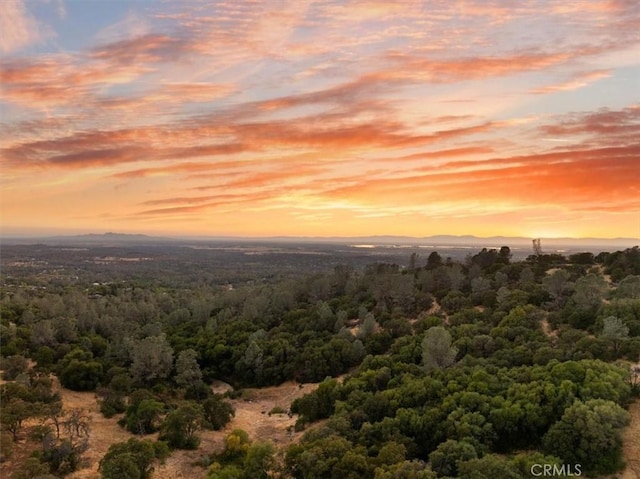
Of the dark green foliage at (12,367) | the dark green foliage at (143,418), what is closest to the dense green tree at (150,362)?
the dark green foliage at (143,418)

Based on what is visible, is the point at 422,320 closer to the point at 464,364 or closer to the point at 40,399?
the point at 464,364

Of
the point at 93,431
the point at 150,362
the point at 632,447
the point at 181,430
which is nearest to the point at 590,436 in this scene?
the point at 632,447

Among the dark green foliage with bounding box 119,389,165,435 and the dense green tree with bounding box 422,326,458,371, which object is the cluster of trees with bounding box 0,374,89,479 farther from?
the dense green tree with bounding box 422,326,458,371

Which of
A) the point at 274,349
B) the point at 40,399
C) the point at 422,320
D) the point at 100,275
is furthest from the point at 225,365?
the point at 100,275

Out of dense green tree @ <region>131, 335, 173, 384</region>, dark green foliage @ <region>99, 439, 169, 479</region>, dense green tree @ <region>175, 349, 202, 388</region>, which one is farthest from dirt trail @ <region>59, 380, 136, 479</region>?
dense green tree @ <region>175, 349, 202, 388</region>

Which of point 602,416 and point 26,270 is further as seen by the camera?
point 26,270

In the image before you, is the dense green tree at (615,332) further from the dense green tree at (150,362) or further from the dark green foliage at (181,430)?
the dense green tree at (150,362)

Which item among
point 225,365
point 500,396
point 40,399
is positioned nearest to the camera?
point 500,396
